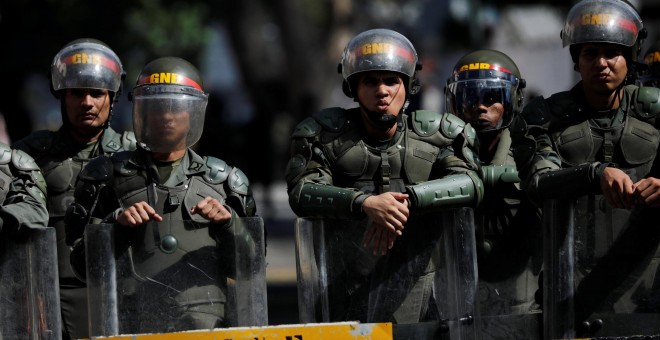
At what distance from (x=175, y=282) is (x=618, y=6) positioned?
2.46m

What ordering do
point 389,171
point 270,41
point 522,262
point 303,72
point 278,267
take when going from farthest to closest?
point 270,41, point 303,72, point 278,267, point 522,262, point 389,171

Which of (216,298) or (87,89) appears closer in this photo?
(216,298)

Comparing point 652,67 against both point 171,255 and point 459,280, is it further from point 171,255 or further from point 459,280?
point 171,255

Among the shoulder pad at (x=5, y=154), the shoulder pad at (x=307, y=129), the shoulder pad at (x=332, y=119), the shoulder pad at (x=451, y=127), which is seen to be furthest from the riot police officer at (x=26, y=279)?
the shoulder pad at (x=451, y=127)

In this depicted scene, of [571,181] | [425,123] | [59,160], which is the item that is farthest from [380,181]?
[59,160]

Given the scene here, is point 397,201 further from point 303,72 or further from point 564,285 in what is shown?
point 303,72

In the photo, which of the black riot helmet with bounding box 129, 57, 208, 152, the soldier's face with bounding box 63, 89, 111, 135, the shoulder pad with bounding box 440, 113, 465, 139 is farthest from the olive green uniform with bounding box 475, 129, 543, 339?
the soldier's face with bounding box 63, 89, 111, 135

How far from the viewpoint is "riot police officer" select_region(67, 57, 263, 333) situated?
21.7 feet

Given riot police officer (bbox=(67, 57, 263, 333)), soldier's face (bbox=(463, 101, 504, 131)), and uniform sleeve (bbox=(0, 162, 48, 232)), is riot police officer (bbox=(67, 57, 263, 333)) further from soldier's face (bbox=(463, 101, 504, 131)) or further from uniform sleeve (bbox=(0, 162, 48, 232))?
soldier's face (bbox=(463, 101, 504, 131))

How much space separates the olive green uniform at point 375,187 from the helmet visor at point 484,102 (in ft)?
3.15

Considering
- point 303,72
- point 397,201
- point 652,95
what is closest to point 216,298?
point 397,201

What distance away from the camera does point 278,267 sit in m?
19.1

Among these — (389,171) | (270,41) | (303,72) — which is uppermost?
(270,41)

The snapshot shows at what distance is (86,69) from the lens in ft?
26.0
